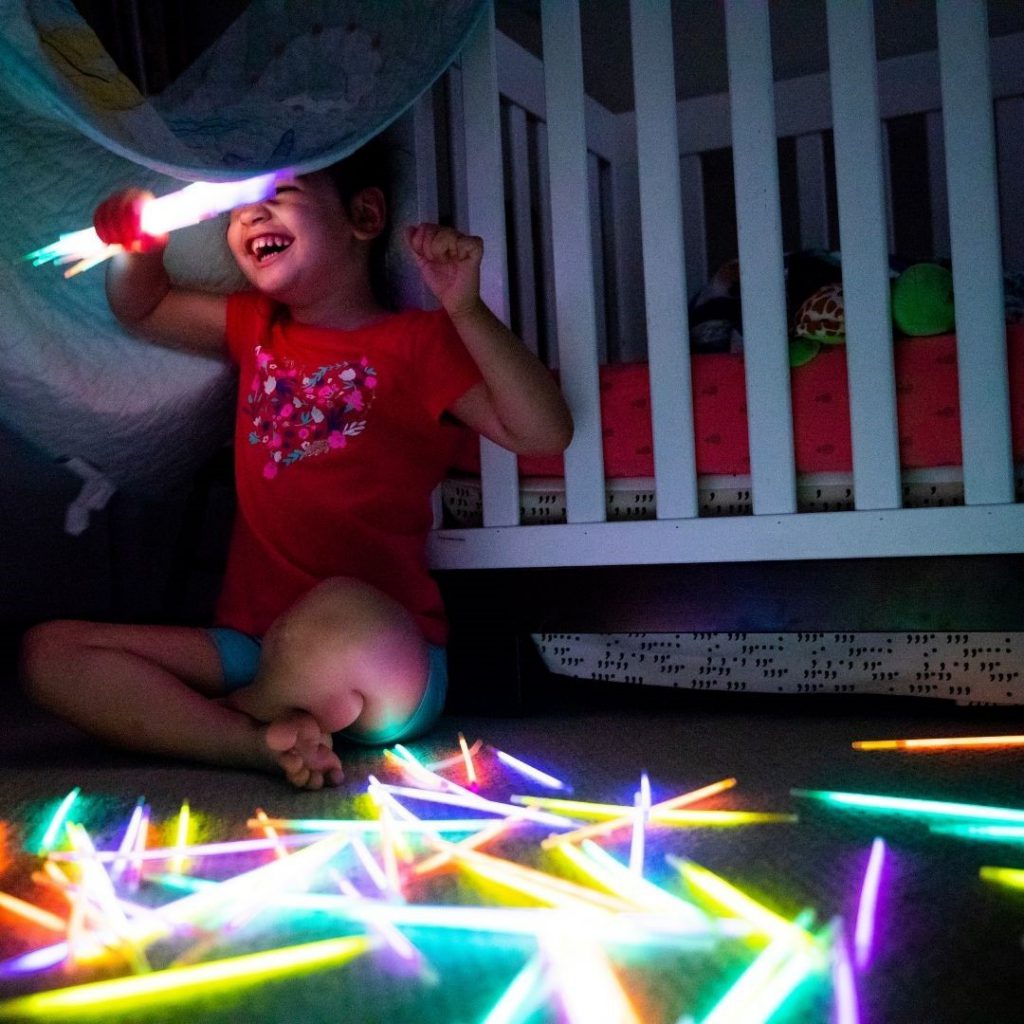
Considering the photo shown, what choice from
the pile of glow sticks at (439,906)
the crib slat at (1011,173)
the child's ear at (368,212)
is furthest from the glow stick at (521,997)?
the crib slat at (1011,173)

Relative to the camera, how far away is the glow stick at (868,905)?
57 centimetres

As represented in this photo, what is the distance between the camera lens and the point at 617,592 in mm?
1243

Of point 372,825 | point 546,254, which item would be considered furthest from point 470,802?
point 546,254

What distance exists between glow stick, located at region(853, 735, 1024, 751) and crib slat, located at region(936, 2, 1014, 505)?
0.23m

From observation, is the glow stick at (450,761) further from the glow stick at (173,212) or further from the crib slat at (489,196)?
the glow stick at (173,212)

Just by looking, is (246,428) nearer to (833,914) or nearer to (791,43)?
(833,914)

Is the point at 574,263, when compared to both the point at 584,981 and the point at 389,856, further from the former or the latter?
the point at 584,981

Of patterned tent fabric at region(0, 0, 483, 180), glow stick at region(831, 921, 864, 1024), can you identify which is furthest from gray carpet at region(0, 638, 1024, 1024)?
patterned tent fabric at region(0, 0, 483, 180)

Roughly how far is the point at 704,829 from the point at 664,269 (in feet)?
2.16

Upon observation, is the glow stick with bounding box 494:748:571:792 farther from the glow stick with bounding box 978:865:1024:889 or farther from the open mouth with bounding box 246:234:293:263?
the open mouth with bounding box 246:234:293:263

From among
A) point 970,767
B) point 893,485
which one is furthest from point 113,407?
point 970,767

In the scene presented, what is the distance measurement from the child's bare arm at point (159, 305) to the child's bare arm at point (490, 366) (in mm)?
299

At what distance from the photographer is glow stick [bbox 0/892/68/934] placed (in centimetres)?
66

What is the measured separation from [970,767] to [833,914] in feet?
1.24
